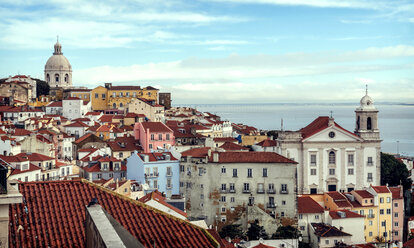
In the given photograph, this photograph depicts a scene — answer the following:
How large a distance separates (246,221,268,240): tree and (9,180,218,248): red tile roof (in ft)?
84.3

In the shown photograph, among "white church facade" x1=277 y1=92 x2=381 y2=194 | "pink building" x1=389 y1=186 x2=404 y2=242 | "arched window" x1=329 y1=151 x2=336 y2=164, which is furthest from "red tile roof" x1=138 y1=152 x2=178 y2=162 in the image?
"arched window" x1=329 y1=151 x2=336 y2=164

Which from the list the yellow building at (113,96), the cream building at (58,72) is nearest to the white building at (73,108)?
the yellow building at (113,96)

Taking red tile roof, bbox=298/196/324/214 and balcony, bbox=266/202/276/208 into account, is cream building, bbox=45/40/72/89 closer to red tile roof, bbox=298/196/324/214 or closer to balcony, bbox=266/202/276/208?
red tile roof, bbox=298/196/324/214

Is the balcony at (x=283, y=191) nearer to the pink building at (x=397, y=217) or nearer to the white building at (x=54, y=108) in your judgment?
the pink building at (x=397, y=217)

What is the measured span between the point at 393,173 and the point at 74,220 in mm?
52672

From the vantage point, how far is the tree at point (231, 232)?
3375 cm

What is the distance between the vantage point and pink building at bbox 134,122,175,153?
1918 inches

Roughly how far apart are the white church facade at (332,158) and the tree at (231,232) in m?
16.1

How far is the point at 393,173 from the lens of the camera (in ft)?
186

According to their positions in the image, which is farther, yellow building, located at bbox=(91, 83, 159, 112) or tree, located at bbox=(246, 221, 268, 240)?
yellow building, located at bbox=(91, 83, 159, 112)

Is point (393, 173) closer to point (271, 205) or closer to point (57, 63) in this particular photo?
point (271, 205)

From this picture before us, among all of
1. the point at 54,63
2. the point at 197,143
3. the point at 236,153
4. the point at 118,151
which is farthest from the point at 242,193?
the point at 54,63

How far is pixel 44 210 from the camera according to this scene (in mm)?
7812

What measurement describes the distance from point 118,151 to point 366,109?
22.1 metres
